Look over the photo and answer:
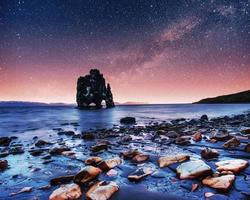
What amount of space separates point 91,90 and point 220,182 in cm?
9682

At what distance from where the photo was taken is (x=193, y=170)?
4195 millimetres

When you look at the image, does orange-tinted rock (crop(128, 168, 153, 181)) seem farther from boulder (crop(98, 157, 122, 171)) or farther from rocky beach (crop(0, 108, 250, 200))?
boulder (crop(98, 157, 122, 171))

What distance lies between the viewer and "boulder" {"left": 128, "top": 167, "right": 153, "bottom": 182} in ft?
13.9

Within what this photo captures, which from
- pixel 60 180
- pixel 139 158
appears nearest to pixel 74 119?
pixel 139 158

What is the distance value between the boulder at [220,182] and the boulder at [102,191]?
67.9 inches

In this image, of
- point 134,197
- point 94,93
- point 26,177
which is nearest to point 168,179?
point 134,197

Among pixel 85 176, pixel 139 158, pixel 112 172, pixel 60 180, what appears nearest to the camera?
pixel 85 176

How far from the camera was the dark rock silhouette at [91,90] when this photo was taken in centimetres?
9750

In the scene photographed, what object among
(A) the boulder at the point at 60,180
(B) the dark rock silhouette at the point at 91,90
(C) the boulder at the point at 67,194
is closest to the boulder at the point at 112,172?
(A) the boulder at the point at 60,180

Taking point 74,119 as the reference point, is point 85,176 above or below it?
above

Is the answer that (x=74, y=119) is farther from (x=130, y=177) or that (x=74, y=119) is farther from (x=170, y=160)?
(x=130, y=177)

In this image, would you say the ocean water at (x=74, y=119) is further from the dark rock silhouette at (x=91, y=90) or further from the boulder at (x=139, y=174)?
the dark rock silhouette at (x=91, y=90)

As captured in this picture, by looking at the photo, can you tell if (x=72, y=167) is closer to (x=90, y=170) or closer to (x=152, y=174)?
(x=90, y=170)

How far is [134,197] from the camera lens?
3.50m
